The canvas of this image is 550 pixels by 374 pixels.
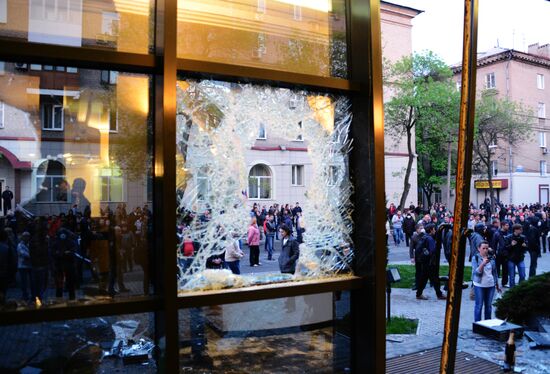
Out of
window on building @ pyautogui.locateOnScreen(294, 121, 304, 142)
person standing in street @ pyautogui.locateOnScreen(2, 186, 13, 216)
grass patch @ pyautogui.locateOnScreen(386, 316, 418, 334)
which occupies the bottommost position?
grass patch @ pyautogui.locateOnScreen(386, 316, 418, 334)

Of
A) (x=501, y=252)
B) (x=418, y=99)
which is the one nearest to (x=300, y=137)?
(x=501, y=252)

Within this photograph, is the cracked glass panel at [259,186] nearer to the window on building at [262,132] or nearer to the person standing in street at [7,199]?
the window on building at [262,132]

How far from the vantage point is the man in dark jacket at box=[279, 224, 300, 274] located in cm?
328

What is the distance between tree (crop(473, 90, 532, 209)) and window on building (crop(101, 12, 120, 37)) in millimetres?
29259

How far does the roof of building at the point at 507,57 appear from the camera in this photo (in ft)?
99.7

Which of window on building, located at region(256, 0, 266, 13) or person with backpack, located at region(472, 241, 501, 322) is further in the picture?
person with backpack, located at region(472, 241, 501, 322)

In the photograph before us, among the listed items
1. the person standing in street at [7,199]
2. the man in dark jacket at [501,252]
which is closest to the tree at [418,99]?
the man in dark jacket at [501,252]

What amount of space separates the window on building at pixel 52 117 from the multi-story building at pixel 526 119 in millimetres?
30599

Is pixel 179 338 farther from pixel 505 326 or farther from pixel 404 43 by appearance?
pixel 404 43

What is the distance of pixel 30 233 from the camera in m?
2.55

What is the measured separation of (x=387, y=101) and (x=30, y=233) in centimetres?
2689

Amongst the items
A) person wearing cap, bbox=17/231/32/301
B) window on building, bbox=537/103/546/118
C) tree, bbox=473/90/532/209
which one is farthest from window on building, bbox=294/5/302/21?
window on building, bbox=537/103/546/118

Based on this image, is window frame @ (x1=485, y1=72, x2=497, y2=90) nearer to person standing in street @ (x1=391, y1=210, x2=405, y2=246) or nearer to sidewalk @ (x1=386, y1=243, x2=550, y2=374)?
person standing in street @ (x1=391, y1=210, x2=405, y2=246)

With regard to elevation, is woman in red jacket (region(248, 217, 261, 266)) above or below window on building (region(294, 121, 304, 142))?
below
